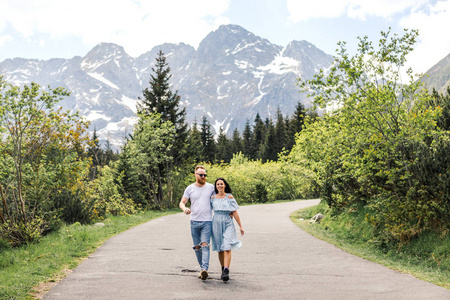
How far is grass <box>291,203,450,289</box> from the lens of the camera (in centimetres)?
839

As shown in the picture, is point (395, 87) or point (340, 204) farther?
point (340, 204)

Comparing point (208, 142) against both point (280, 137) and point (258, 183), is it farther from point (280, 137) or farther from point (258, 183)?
point (258, 183)

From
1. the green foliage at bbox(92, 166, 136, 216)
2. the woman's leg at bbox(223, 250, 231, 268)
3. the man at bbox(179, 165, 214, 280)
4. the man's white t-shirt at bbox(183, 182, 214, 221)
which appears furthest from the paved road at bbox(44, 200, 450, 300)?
the green foliage at bbox(92, 166, 136, 216)

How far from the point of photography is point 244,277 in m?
7.51

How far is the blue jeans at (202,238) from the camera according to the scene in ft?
23.5

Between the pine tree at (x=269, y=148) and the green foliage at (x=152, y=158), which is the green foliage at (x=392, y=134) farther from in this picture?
the pine tree at (x=269, y=148)

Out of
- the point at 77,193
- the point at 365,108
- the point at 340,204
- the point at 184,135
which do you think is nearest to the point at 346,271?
the point at 365,108

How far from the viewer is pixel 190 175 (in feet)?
120

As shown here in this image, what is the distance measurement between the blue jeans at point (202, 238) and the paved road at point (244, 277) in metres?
0.35

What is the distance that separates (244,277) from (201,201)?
162 cm

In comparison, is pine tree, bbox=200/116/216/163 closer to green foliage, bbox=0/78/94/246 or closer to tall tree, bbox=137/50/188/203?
tall tree, bbox=137/50/188/203

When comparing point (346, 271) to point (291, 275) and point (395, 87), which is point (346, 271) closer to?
point (291, 275)

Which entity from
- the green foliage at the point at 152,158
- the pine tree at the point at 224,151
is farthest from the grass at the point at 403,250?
the pine tree at the point at 224,151

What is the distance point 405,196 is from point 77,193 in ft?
40.0
